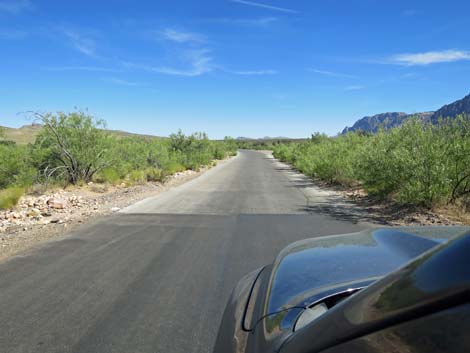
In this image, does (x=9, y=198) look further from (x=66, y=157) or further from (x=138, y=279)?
(x=138, y=279)

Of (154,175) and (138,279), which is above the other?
(154,175)

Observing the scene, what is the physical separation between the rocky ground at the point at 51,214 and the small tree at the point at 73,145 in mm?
1523

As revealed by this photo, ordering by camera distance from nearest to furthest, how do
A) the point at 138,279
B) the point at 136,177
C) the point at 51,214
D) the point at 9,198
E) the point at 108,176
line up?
the point at 138,279 < the point at 51,214 < the point at 9,198 < the point at 108,176 < the point at 136,177

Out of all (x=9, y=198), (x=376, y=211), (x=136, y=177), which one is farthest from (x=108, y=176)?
(x=376, y=211)

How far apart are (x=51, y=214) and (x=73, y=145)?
25.1 ft

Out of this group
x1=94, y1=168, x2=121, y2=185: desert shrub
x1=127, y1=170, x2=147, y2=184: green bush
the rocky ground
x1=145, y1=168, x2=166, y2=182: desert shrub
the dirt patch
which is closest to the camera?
the rocky ground

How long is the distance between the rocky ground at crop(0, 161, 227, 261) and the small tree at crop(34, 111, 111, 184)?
152cm

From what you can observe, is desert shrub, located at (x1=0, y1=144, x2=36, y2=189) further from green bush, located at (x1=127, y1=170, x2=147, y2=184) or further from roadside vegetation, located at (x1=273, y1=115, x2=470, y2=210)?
roadside vegetation, located at (x1=273, y1=115, x2=470, y2=210)

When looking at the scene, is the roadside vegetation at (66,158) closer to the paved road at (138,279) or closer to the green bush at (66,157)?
the green bush at (66,157)

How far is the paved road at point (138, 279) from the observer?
3771 millimetres

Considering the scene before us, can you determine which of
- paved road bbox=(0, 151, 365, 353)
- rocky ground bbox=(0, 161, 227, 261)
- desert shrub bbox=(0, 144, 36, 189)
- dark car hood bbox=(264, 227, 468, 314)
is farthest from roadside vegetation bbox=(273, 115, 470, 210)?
desert shrub bbox=(0, 144, 36, 189)

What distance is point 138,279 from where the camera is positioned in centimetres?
538

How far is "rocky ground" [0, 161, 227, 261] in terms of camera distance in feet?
26.3

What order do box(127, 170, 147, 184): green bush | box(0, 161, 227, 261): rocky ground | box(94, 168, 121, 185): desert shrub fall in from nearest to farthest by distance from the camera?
box(0, 161, 227, 261): rocky ground, box(94, 168, 121, 185): desert shrub, box(127, 170, 147, 184): green bush
